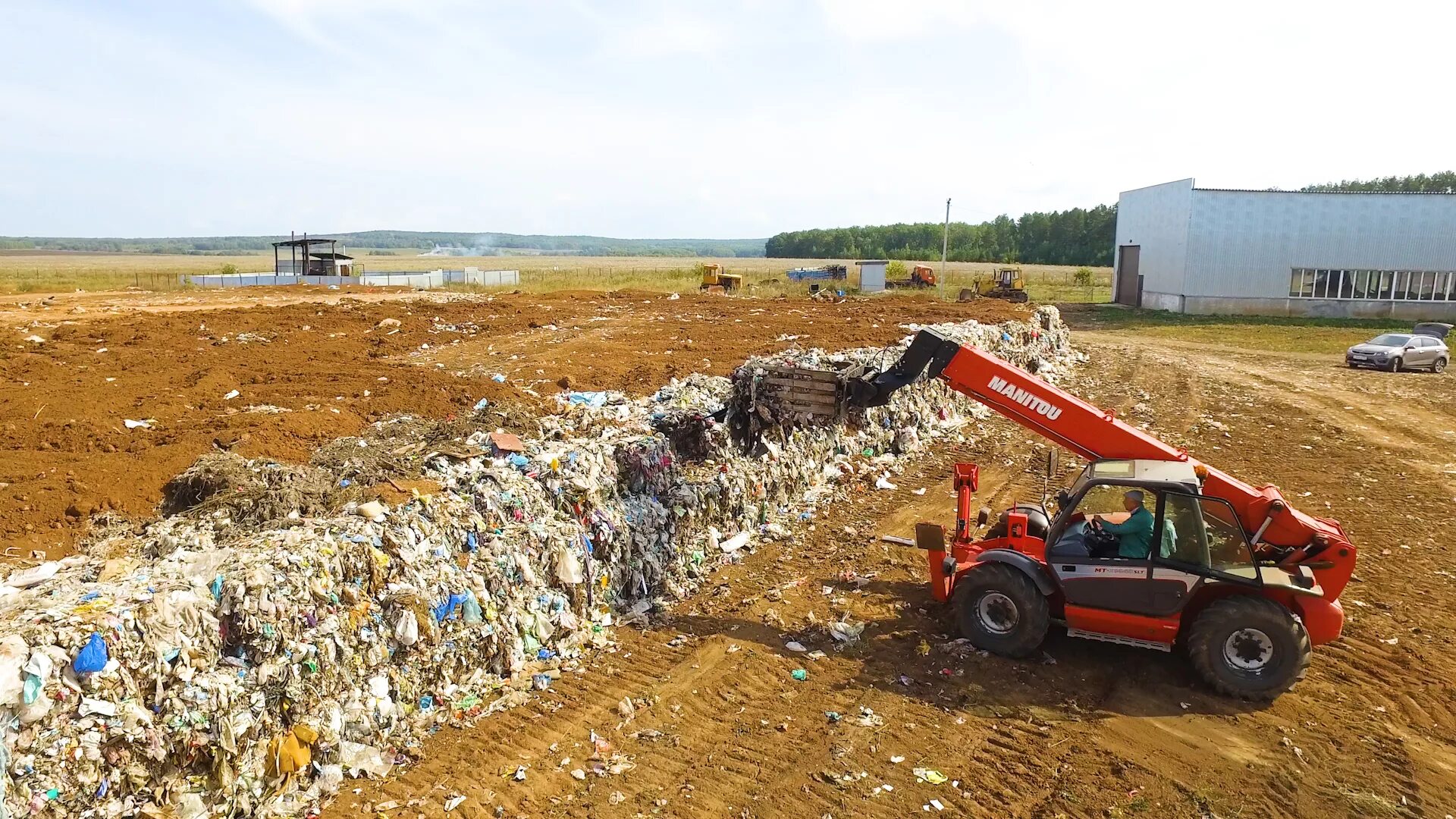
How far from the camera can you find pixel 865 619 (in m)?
7.64

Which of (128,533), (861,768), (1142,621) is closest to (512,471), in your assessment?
(128,533)

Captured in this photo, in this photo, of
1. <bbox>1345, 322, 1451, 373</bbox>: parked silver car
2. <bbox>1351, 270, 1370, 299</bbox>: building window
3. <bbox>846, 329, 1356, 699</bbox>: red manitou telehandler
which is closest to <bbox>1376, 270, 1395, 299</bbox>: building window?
<bbox>1351, 270, 1370, 299</bbox>: building window

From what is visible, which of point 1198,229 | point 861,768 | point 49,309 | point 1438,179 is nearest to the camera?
point 861,768

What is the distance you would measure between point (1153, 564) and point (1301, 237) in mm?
35645

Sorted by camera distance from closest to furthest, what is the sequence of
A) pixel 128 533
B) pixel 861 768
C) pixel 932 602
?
1. pixel 861 768
2. pixel 128 533
3. pixel 932 602

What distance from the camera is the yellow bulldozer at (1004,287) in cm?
3719

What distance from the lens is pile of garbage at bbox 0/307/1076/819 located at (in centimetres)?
442

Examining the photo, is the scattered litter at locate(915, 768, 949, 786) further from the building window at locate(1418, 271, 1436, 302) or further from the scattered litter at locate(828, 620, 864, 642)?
the building window at locate(1418, 271, 1436, 302)

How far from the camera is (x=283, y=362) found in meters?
14.6

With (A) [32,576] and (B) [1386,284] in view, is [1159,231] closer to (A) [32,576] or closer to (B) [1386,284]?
(B) [1386,284]

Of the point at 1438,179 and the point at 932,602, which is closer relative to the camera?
the point at 932,602

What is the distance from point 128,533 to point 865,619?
6.30 meters

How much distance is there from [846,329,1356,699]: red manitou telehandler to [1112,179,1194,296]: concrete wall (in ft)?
110

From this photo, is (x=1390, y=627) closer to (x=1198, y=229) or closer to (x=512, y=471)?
(x=512, y=471)
